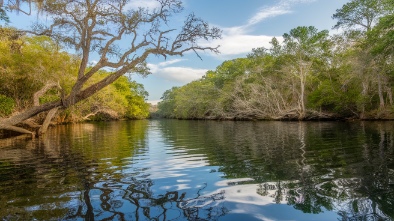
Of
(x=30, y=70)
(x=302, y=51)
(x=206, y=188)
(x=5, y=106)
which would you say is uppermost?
(x=302, y=51)

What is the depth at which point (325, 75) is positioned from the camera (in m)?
36.7

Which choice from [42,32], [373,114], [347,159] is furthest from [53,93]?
[373,114]

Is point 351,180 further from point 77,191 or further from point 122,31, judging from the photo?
point 122,31

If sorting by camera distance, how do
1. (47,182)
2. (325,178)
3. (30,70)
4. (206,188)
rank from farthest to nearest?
(30,70) < (47,182) < (325,178) < (206,188)

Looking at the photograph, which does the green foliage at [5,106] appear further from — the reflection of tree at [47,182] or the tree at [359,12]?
the tree at [359,12]

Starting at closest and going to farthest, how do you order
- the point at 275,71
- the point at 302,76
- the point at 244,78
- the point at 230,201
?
the point at 230,201
the point at 302,76
the point at 275,71
the point at 244,78

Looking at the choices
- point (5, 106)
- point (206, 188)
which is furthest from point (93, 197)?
point (5, 106)

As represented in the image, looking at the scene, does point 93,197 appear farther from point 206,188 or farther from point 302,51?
point 302,51

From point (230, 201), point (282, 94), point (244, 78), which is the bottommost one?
point (230, 201)

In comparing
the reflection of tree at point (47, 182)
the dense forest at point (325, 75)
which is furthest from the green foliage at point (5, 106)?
the dense forest at point (325, 75)

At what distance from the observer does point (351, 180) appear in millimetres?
5312

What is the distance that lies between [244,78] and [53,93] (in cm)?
2824

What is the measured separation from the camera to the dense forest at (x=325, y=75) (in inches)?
957

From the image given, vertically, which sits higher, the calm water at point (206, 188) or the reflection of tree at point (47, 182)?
the reflection of tree at point (47, 182)
